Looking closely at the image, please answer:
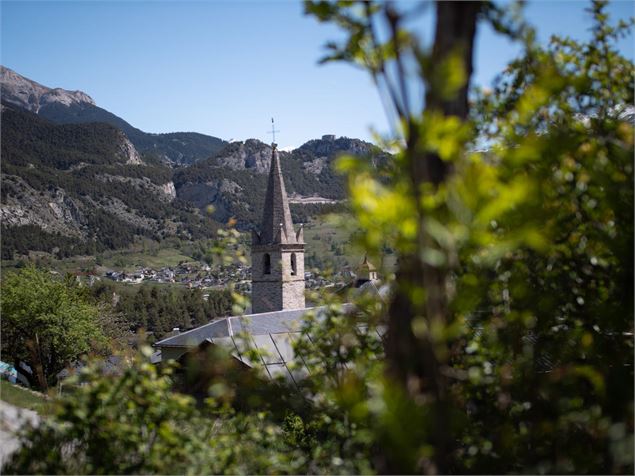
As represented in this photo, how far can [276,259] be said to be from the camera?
3259 centimetres

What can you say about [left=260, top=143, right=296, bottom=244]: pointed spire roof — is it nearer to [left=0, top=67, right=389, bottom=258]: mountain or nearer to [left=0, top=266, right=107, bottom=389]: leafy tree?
[left=0, top=266, right=107, bottom=389]: leafy tree

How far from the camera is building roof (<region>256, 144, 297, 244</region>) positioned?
33.0 meters

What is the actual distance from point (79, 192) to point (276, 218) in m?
108

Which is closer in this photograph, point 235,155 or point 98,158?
point 98,158

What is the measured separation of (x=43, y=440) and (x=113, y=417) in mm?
362

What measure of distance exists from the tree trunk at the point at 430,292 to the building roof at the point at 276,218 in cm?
3064

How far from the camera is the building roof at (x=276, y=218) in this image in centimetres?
3300

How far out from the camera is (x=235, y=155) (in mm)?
179000

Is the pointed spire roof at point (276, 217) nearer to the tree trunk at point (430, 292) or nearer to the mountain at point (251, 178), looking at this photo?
the tree trunk at point (430, 292)

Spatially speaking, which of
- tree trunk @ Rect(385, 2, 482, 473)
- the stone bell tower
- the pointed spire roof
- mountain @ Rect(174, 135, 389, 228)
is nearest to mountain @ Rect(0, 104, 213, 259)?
mountain @ Rect(174, 135, 389, 228)

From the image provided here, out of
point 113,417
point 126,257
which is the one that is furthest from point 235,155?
point 113,417

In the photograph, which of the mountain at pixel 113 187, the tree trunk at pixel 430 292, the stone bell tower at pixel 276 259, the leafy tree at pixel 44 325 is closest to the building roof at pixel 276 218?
the stone bell tower at pixel 276 259

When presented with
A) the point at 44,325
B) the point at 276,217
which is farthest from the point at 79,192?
the point at 44,325

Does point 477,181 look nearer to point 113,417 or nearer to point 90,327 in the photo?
point 113,417
